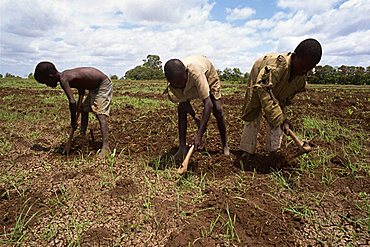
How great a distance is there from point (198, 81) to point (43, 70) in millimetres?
1822

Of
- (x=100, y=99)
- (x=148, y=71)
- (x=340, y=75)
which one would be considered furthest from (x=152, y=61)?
(x=100, y=99)

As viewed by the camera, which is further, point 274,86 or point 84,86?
point 84,86

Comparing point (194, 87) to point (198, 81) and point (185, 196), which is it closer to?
point (198, 81)

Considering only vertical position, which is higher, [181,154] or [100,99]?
[100,99]

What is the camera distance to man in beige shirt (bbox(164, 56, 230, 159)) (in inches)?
117

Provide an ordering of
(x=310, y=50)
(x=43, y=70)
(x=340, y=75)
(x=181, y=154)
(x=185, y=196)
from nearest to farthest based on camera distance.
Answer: (x=310, y=50)
(x=185, y=196)
(x=43, y=70)
(x=181, y=154)
(x=340, y=75)

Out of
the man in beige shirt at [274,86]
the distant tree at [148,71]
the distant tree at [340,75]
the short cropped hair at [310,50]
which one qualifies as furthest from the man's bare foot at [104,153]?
the distant tree at [148,71]

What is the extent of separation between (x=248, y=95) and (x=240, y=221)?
4.79ft

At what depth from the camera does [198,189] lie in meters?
3.00

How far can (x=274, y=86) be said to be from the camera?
3170 mm

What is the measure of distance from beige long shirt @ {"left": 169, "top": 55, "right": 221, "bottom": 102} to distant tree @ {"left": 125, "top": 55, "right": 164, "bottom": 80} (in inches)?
1581

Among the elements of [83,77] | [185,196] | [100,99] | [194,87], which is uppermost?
[83,77]

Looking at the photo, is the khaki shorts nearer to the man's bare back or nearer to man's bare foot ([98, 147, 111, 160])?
the man's bare back

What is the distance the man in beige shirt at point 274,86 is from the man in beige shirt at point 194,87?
35 centimetres
